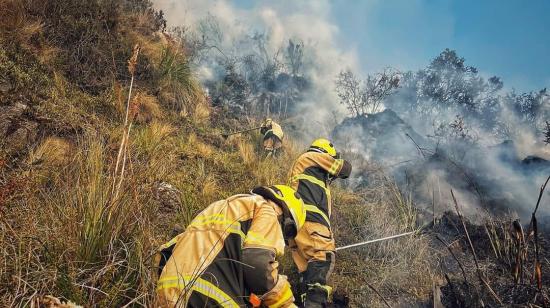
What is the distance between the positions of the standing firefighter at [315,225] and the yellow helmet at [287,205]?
136 centimetres

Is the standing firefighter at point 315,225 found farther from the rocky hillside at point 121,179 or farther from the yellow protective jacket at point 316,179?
the rocky hillside at point 121,179

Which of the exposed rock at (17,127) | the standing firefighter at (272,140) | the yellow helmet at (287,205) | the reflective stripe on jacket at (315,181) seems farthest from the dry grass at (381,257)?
the exposed rock at (17,127)

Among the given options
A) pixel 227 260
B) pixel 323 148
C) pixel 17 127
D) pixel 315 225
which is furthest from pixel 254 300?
pixel 17 127

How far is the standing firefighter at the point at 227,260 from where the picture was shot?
1771mm

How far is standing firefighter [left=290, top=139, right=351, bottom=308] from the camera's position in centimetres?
355

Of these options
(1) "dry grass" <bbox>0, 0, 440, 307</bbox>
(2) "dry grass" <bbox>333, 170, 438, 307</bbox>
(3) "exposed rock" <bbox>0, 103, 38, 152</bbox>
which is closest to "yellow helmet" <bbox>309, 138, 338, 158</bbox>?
(1) "dry grass" <bbox>0, 0, 440, 307</bbox>

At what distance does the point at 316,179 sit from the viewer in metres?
4.36

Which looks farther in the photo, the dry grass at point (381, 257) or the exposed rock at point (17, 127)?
the dry grass at point (381, 257)

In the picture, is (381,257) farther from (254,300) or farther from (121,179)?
(121,179)

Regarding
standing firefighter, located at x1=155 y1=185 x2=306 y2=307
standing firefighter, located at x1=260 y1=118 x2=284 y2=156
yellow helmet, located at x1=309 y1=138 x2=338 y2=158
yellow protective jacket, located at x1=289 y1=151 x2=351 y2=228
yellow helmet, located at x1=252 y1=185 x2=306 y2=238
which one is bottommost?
standing firefighter, located at x1=155 y1=185 x2=306 y2=307

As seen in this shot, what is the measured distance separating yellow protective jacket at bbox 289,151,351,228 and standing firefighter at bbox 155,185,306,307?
179 centimetres

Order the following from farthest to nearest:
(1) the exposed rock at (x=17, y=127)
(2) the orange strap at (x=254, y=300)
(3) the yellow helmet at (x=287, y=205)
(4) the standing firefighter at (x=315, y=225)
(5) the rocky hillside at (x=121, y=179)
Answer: (1) the exposed rock at (x=17, y=127) < (4) the standing firefighter at (x=315, y=225) < (3) the yellow helmet at (x=287, y=205) < (2) the orange strap at (x=254, y=300) < (5) the rocky hillside at (x=121, y=179)

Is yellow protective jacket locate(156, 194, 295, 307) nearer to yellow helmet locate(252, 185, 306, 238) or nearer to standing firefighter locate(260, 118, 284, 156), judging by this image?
yellow helmet locate(252, 185, 306, 238)

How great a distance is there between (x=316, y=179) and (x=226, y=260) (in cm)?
255
